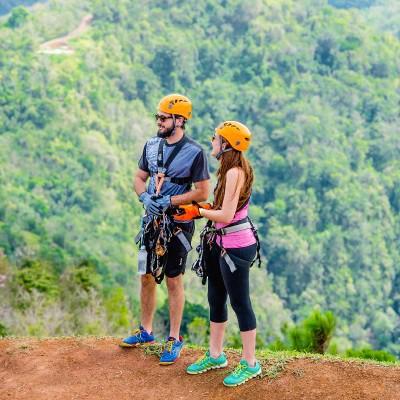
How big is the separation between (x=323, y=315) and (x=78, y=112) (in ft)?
206

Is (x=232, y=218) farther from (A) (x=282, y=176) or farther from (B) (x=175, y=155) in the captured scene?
(A) (x=282, y=176)

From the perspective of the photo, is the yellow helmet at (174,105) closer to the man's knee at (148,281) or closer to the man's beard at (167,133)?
the man's beard at (167,133)

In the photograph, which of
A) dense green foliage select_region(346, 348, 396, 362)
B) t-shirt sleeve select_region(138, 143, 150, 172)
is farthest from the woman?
dense green foliage select_region(346, 348, 396, 362)

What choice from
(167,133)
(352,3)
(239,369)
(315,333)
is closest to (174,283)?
(239,369)

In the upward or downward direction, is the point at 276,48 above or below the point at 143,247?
above

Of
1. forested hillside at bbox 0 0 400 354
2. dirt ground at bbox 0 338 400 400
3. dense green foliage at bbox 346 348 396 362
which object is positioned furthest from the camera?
forested hillside at bbox 0 0 400 354

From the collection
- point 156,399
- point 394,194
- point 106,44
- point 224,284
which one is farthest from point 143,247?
point 106,44

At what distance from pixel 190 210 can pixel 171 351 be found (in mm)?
1326

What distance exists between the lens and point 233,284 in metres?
6.18

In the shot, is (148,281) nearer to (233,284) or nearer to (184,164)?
(233,284)

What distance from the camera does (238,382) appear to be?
6.23 meters

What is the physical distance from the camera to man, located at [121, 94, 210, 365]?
21.4 feet

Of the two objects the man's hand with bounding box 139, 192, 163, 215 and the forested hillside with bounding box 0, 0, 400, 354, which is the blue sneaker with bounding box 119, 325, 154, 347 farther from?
the forested hillside with bounding box 0, 0, 400, 354

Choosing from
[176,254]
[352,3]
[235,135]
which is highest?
[352,3]
